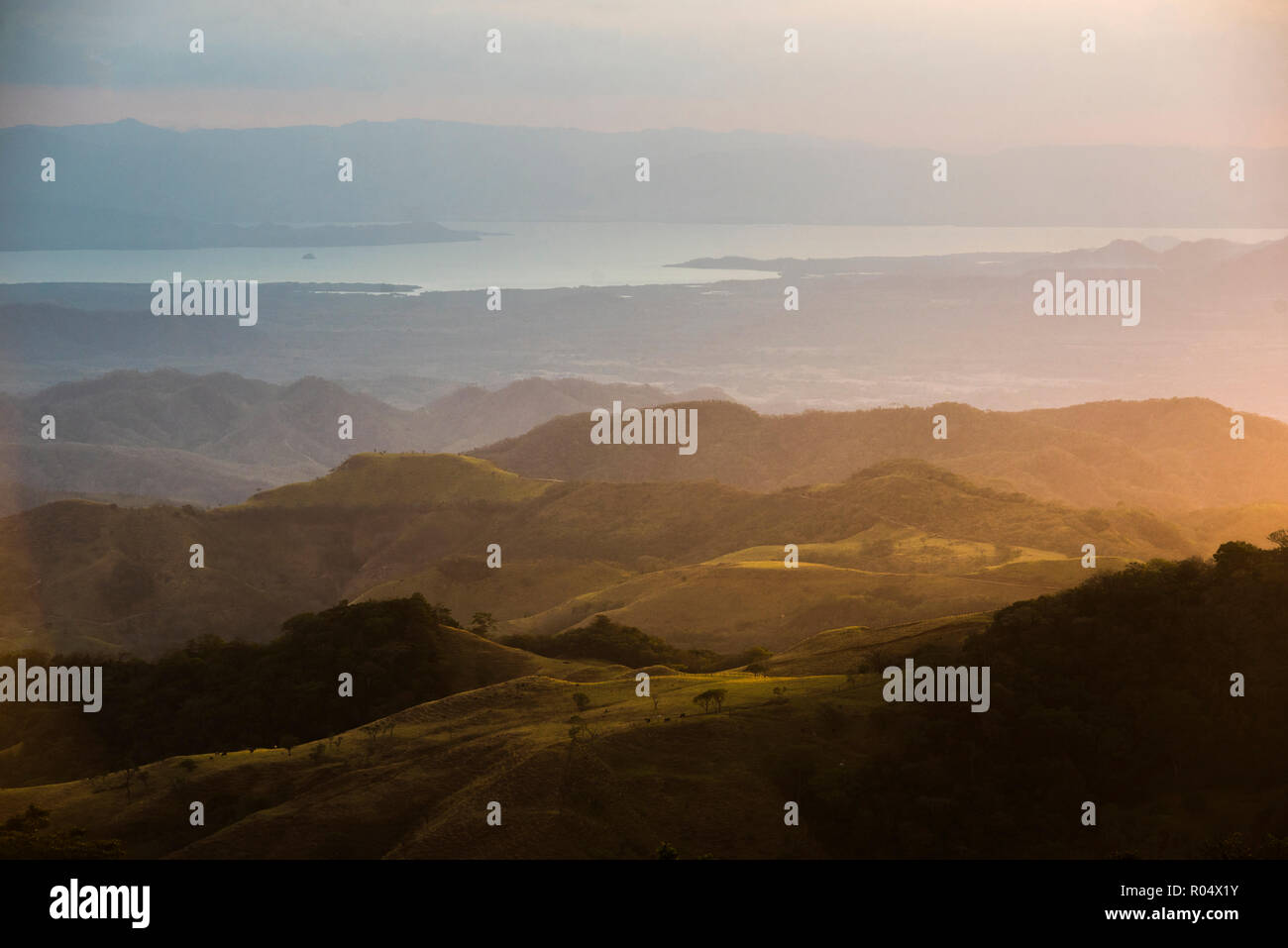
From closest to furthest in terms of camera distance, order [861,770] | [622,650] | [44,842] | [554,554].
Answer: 1. [44,842]
2. [861,770]
3. [622,650]
4. [554,554]

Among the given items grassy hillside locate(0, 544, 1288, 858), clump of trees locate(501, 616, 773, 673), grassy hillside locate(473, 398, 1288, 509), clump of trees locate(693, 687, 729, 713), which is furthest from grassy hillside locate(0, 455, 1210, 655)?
grassy hillside locate(473, 398, 1288, 509)

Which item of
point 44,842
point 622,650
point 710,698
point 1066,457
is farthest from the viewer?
point 1066,457

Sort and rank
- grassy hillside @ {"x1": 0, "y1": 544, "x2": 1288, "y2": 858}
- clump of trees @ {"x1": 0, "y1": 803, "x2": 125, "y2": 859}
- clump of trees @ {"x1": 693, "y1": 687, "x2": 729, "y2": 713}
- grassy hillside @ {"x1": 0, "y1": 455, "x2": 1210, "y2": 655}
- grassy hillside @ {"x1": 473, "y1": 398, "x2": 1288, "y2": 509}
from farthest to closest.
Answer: grassy hillside @ {"x1": 473, "y1": 398, "x2": 1288, "y2": 509} → grassy hillside @ {"x1": 0, "y1": 455, "x2": 1210, "y2": 655} → clump of trees @ {"x1": 693, "y1": 687, "x2": 729, "y2": 713} → grassy hillside @ {"x1": 0, "y1": 544, "x2": 1288, "y2": 858} → clump of trees @ {"x1": 0, "y1": 803, "x2": 125, "y2": 859}

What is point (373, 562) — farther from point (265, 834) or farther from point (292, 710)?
point (265, 834)

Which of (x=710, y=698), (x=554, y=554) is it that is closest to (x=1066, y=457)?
(x=554, y=554)

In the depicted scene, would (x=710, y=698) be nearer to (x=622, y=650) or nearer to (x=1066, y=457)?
(x=622, y=650)

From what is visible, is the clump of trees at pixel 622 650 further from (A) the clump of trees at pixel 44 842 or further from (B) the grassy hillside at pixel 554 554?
(A) the clump of trees at pixel 44 842

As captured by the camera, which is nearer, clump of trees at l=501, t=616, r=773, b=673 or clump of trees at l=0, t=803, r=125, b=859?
clump of trees at l=0, t=803, r=125, b=859

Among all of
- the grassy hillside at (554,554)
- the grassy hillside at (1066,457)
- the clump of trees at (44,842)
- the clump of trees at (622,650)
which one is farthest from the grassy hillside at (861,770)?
the grassy hillside at (1066,457)

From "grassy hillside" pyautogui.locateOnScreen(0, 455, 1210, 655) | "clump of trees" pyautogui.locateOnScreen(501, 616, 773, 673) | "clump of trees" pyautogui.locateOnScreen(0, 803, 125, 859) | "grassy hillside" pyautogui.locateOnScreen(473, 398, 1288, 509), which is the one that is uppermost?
"grassy hillside" pyautogui.locateOnScreen(473, 398, 1288, 509)

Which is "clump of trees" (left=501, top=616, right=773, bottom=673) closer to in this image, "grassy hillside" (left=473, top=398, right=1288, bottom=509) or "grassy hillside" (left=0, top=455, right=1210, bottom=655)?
"grassy hillside" (left=0, top=455, right=1210, bottom=655)
